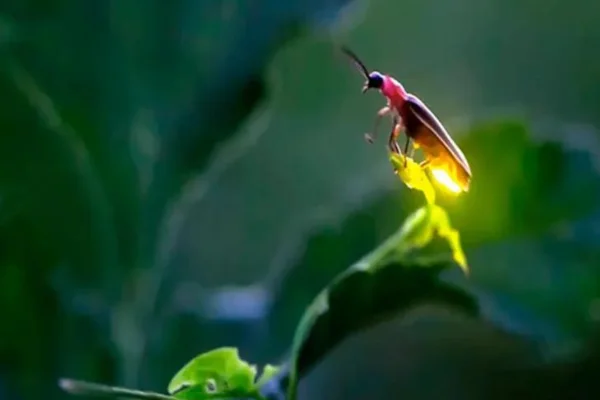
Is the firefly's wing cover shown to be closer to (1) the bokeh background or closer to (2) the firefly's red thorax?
(2) the firefly's red thorax

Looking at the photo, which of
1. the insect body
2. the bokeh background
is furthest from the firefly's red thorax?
the bokeh background

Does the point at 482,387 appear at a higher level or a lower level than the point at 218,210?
lower

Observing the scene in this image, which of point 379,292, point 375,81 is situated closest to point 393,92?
point 375,81

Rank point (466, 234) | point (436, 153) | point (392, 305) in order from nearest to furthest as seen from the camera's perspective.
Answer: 1. point (436, 153)
2. point (392, 305)
3. point (466, 234)

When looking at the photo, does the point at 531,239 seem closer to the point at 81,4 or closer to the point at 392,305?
the point at 392,305

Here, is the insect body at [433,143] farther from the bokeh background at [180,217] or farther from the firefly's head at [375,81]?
the bokeh background at [180,217]

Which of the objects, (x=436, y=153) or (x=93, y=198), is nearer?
(x=436, y=153)

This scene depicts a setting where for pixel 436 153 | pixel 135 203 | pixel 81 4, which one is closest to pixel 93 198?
pixel 135 203
